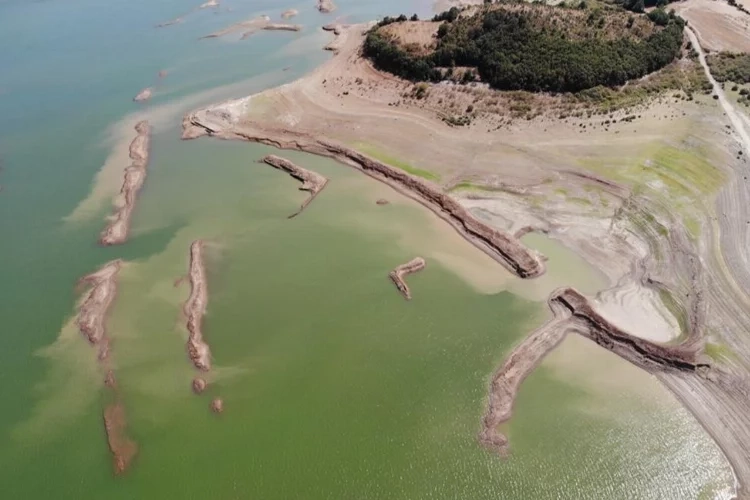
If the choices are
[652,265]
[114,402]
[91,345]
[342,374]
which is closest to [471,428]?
[342,374]

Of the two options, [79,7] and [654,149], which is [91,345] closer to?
[654,149]

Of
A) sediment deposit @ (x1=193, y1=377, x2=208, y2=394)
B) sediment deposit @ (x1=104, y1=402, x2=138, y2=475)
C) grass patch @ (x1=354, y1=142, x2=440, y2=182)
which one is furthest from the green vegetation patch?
sediment deposit @ (x1=104, y1=402, x2=138, y2=475)

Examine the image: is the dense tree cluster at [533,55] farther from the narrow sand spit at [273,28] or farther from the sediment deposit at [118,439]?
the sediment deposit at [118,439]

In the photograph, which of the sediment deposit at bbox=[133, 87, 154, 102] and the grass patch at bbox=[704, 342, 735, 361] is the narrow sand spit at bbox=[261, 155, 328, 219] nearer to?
the sediment deposit at bbox=[133, 87, 154, 102]

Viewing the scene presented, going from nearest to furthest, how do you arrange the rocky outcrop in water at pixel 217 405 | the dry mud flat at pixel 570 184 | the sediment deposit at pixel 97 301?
1. the rocky outcrop in water at pixel 217 405
2. the dry mud flat at pixel 570 184
3. the sediment deposit at pixel 97 301

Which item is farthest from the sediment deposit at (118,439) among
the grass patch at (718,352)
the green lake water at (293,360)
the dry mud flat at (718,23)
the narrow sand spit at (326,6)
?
the narrow sand spit at (326,6)

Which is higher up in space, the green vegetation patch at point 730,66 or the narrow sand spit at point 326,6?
the green vegetation patch at point 730,66
